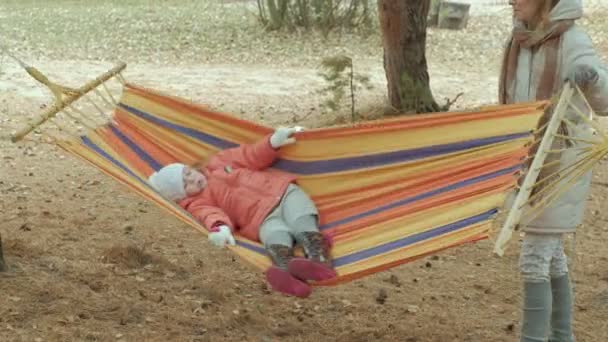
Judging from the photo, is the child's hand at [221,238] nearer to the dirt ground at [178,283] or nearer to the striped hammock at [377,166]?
the striped hammock at [377,166]

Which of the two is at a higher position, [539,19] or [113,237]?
[539,19]

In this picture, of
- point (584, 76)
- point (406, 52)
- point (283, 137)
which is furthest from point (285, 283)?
point (406, 52)

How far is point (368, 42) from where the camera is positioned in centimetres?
896

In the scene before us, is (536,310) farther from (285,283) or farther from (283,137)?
(283,137)

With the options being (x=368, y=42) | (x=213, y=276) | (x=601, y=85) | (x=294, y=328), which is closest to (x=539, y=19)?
(x=601, y=85)

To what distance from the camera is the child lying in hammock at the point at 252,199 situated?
2.65 m

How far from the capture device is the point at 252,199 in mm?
2928

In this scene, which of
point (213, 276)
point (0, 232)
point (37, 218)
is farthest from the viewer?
point (37, 218)

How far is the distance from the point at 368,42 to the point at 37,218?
5574 mm

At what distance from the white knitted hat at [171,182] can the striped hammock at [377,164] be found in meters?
0.09

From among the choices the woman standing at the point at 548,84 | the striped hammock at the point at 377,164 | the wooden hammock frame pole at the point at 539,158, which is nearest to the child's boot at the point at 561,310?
the woman standing at the point at 548,84

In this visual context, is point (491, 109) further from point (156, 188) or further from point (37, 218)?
point (37, 218)

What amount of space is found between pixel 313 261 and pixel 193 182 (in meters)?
0.71

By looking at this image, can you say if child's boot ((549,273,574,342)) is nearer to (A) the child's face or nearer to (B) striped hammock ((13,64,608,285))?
(B) striped hammock ((13,64,608,285))
